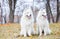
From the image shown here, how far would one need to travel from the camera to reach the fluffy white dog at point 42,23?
1.85 m

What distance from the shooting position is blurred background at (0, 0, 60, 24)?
193cm

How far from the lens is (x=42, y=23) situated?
1.87m

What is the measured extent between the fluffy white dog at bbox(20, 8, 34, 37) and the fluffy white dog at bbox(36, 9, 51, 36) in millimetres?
81

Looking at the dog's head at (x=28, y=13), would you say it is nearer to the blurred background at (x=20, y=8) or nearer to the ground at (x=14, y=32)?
the blurred background at (x=20, y=8)

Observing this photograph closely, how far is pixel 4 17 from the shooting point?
1.95 m

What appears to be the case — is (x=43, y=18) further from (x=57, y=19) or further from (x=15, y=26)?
(x=15, y=26)

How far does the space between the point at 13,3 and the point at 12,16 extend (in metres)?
0.18

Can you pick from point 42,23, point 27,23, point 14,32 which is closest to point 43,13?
point 42,23

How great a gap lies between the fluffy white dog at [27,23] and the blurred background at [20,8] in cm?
8

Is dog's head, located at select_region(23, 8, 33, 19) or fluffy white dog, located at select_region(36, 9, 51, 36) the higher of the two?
dog's head, located at select_region(23, 8, 33, 19)

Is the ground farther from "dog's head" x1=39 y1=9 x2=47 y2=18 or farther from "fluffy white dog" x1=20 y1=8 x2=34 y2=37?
"dog's head" x1=39 y1=9 x2=47 y2=18

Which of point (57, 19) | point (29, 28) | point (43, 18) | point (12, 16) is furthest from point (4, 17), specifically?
point (57, 19)

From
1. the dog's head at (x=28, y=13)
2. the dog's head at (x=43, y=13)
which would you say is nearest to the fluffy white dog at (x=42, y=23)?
the dog's head at (x=43, y=13)

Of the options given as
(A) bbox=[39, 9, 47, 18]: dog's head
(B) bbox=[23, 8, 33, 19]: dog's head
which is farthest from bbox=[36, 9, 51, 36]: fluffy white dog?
(B) bbox=[23, 8, 33, 19]: dog's head
